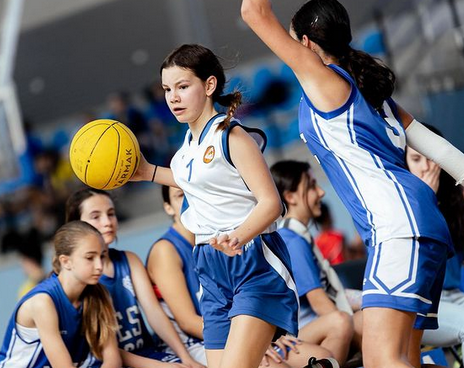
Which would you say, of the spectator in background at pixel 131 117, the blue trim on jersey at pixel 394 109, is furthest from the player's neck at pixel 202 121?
the spectator in background at pixel 131 117

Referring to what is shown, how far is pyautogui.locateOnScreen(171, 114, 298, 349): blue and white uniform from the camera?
299cm

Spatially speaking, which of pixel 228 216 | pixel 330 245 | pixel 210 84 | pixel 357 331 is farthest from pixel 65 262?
pixel 330 245

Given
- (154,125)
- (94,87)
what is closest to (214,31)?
(154,125)

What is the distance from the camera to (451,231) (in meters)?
4.22

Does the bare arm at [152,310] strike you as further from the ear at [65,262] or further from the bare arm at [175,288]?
the ear at [65,262]

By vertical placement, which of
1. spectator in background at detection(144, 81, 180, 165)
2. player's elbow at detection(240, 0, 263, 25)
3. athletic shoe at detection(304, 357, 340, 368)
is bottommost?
athletic shoe at detection(304, 357, 340, 368)

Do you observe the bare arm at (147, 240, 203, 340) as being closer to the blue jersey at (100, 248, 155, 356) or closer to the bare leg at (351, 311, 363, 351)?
the blue jersey at (100, 248, 155, 356)

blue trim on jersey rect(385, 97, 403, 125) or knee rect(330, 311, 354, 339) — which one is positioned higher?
blue trim on jersey rect(385, 97, 403, 125)

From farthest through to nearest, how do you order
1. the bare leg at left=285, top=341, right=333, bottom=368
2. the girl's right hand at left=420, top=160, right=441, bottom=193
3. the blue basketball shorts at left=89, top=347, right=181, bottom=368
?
the girl's right hand at left=420, top=160, right=441, bottom=193 → the blue basketball shorts at left=89, top=347, right=181, bottom=368 → the bare leg at left=285, top=341, right=333, bottom=368

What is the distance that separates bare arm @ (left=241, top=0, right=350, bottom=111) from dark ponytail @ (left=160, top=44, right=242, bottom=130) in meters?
0.35

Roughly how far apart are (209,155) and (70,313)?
1.20 metres

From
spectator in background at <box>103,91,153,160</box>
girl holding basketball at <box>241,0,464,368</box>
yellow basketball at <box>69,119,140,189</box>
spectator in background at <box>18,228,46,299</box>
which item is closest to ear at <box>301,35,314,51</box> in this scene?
girl holding basketball at <box>241,0,464,368</box>

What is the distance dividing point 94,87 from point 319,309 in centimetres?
991

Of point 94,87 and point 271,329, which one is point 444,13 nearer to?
point 271,329
